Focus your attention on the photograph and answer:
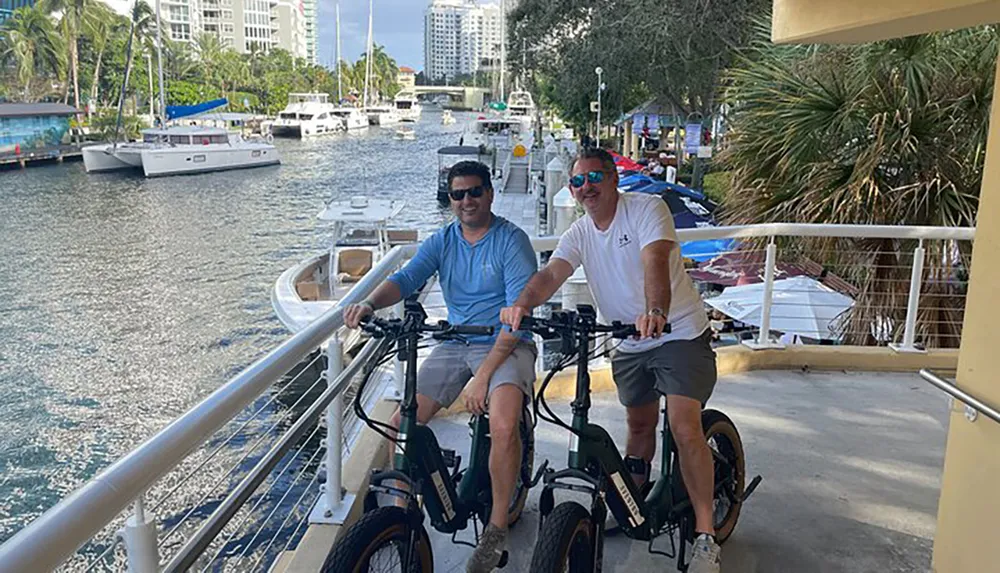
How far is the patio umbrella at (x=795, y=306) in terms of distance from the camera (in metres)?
9.67

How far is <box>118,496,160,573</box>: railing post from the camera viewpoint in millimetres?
1454

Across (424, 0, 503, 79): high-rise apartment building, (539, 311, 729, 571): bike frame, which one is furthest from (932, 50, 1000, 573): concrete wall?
(424, 0, 503, 79): high-rise apartment building

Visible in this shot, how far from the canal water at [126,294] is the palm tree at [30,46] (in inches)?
566

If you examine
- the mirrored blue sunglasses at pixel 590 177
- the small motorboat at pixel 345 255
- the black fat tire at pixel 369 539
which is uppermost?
the mirrored blue sunglasses at pixel 590 177

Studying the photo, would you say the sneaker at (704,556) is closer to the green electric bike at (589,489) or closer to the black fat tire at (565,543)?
the green electric bike at (589,489)

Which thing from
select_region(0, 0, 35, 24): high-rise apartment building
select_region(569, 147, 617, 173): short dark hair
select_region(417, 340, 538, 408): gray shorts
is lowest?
select_region(417, 340, 538, 408): gray shorts

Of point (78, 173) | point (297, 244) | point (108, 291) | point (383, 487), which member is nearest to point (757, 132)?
point (383, 487)

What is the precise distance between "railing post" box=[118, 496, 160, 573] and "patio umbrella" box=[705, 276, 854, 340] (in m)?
8.74

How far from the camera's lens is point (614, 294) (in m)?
2.87

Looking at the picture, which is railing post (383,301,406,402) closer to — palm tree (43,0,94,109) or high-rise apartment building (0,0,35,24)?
palm tree (43,0,94,109)

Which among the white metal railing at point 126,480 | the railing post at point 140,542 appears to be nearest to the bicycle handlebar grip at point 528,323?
the white metal railing at point 126,480

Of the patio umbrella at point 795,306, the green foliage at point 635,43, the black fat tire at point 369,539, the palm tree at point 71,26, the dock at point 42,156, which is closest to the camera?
the black fat tire at point 369,539

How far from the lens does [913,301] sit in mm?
5191

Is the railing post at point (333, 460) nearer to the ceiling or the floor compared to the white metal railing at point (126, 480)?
nearer to the floor
